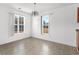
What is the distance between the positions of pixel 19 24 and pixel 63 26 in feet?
9.90

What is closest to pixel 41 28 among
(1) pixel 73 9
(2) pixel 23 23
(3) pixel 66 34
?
(2) pixel 23 23

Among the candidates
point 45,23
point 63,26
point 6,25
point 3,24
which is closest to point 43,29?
point 45,23

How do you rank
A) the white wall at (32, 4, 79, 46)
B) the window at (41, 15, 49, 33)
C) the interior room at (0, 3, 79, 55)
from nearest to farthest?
the interior room at (0, 3, 79, 55) → the white wall at (32, 4, 79, 46) → the window at (41, 15, 49, 33)

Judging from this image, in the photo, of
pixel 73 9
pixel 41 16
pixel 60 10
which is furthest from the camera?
pixel 41 16

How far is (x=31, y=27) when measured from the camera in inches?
320

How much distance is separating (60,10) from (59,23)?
0.71 metres

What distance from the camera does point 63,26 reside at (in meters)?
5.33

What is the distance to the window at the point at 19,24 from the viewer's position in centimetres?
649

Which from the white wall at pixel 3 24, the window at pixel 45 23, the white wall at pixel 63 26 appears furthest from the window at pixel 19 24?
the white wall at pixel 63 26

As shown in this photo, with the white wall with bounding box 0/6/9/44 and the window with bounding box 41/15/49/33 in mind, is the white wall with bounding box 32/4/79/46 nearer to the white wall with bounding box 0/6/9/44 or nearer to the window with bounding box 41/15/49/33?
the window with bounding box 41/15/49/33

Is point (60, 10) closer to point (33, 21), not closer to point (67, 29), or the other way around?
point (67, 29)

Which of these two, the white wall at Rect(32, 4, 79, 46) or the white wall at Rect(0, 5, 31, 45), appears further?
the white wall at Rect(0, 5, 31, 45)

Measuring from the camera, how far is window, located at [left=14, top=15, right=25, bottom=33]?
6.49 m

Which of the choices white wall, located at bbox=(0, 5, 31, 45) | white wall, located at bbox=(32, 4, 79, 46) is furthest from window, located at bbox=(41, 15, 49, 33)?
white wall, located at bbox=(0, 5, 31, 45)
